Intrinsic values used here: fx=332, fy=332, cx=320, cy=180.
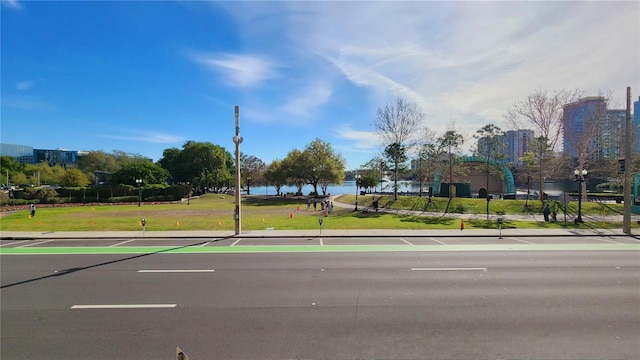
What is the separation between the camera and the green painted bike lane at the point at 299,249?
49.4 feet

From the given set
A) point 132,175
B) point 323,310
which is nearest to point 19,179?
point 132,175

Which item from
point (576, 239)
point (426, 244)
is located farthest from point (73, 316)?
point (576, 239)

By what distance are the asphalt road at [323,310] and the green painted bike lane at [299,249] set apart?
2.73 metres

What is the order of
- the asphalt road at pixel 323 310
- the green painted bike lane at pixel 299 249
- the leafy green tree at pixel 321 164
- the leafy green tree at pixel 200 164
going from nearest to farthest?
the asphalt road at pixel 323 310 < the green painted bike lane at pixel 299 249 < the leafy green tree at pixel 321 164 < the leafy green tree at pixel 200 164

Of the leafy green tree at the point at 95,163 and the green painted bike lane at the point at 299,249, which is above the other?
the leafy green tree at the point at 95,163

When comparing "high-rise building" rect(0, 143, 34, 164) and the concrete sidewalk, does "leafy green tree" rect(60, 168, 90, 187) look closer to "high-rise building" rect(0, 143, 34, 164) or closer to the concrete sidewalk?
the concrete sidewalk

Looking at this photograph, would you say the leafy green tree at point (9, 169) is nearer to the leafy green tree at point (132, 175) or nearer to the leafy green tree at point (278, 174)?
the leafy green tree at point (132, 175)

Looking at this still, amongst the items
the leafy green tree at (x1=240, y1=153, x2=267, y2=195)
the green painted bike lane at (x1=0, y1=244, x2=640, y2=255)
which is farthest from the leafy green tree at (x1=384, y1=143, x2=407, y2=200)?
the leafy green tree at (x1=240, y1=153, x2=267, y2=195)

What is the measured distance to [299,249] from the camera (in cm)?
1548

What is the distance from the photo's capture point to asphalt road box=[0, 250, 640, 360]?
5.66m

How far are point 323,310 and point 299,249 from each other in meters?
8.18

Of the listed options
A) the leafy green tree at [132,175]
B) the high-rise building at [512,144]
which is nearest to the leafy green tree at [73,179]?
the leafy green tree at [132,175]

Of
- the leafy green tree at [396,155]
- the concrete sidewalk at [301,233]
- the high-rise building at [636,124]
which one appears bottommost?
the concrete sidewalk at [301,233]

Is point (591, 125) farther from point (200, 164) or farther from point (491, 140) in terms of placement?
point (200, 164)
